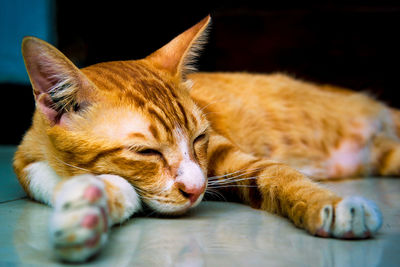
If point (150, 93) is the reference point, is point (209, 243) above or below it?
below

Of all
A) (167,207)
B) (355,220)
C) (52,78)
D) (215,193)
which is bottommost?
(215,193)

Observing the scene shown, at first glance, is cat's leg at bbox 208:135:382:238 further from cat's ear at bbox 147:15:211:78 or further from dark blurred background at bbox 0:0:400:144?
dark blurred background at bbox 0:0:400:144

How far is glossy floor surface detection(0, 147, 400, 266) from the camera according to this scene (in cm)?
97

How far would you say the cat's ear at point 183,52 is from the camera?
69.3 inches

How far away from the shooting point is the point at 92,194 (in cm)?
95

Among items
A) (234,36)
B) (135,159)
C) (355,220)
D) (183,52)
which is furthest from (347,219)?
(234,36)

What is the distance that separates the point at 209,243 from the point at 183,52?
3.15ft

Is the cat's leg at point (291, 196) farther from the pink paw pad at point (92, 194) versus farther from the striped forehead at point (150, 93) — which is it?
the pink paw pad at point (92, 194)

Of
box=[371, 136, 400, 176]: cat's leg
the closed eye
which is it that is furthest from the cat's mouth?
box=[371, 136, 400, 176]: cat's leg

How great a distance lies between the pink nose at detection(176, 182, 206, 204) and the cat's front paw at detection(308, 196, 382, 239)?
0.38 meters

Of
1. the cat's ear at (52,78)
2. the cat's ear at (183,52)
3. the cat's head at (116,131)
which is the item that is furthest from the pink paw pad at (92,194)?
the cat's ear at (183,52)

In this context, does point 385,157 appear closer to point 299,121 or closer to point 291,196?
point 299,121

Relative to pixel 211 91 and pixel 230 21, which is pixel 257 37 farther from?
pixel 211 91

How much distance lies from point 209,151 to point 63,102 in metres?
0.71
